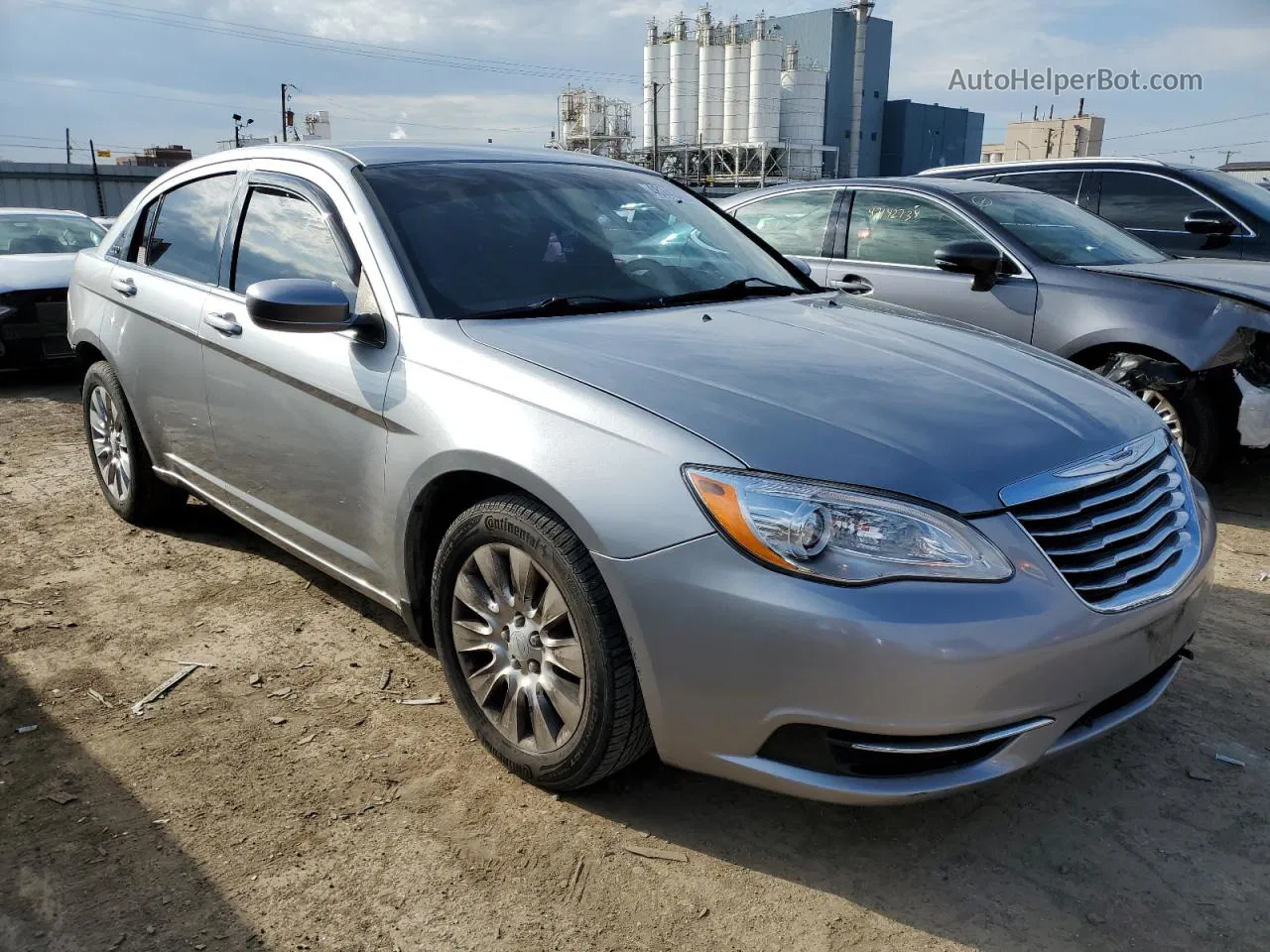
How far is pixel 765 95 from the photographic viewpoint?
64750 mm

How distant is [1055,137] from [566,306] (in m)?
83.9

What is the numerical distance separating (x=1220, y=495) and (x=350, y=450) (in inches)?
184

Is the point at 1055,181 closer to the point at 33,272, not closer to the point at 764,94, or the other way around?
the point at 33,272

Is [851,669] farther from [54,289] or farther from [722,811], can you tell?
[54,289]

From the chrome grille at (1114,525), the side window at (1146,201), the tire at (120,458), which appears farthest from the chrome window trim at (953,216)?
the tire at (120,458)

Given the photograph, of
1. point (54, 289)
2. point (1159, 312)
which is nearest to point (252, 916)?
point (1159, 312)

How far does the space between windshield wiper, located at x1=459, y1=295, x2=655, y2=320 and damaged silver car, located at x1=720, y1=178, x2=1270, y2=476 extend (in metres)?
1.48

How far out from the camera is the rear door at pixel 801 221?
6.32m

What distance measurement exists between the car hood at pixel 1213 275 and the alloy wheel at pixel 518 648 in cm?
423

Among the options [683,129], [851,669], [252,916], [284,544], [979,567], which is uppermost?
[683,129]

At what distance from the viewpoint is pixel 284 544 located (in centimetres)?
341

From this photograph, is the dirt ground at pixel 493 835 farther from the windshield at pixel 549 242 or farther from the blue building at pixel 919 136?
the blue building at pixel 919 136

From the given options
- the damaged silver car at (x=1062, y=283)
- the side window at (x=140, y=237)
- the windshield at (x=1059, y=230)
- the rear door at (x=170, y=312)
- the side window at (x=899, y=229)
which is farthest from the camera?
the side window at (x=899, y=229)

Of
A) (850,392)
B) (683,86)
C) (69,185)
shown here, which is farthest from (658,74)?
(850,392)
